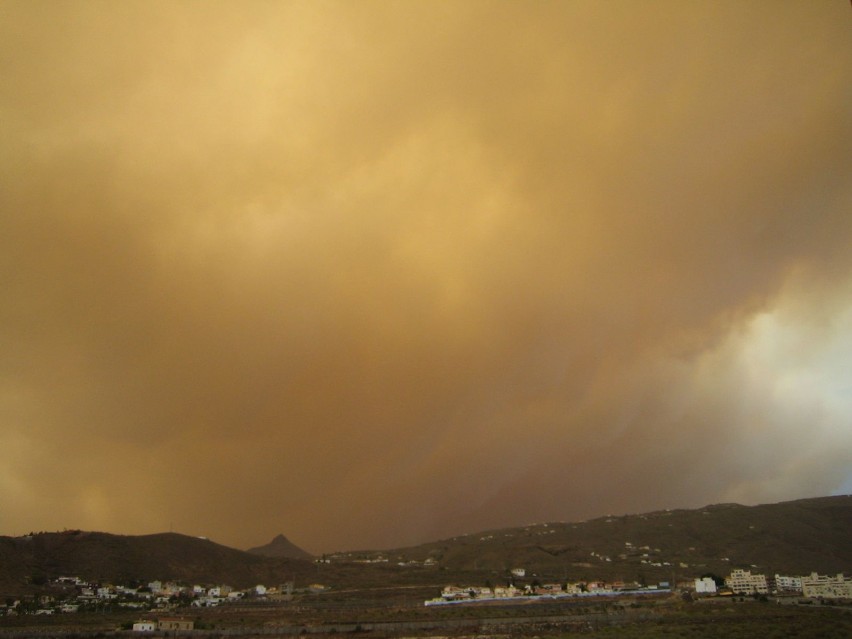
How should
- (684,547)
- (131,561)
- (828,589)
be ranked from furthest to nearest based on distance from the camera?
(684,547)
(131,561)
(828,589)

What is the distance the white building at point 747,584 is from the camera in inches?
3435

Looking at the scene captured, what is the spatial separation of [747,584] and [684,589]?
8.54m

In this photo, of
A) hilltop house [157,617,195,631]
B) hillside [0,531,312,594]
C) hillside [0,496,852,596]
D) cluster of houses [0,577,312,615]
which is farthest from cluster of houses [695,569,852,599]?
hillside [0,531,312,594]

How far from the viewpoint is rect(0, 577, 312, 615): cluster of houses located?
281 ft

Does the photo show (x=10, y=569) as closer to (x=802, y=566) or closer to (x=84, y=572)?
(x=84, y=572)

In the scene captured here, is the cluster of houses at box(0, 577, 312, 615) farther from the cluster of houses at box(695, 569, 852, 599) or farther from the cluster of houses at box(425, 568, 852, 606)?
the cluster of houses at box(695, 569, 852, 599)

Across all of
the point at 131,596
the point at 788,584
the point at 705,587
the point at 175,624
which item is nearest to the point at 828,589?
the point at 788,584

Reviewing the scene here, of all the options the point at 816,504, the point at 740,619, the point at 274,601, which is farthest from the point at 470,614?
the point at 816,504

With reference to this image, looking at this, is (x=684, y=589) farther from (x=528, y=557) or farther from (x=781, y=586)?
(x=528, y=557)

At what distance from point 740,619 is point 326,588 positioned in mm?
72372

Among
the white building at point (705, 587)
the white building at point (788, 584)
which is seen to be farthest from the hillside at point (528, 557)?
the white building at point (788, 584)

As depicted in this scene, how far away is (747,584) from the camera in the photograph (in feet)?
295

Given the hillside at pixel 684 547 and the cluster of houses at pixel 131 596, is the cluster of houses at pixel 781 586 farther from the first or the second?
the cluster of houses at pixel 131 596

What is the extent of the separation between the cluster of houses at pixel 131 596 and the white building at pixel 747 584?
63270mm
